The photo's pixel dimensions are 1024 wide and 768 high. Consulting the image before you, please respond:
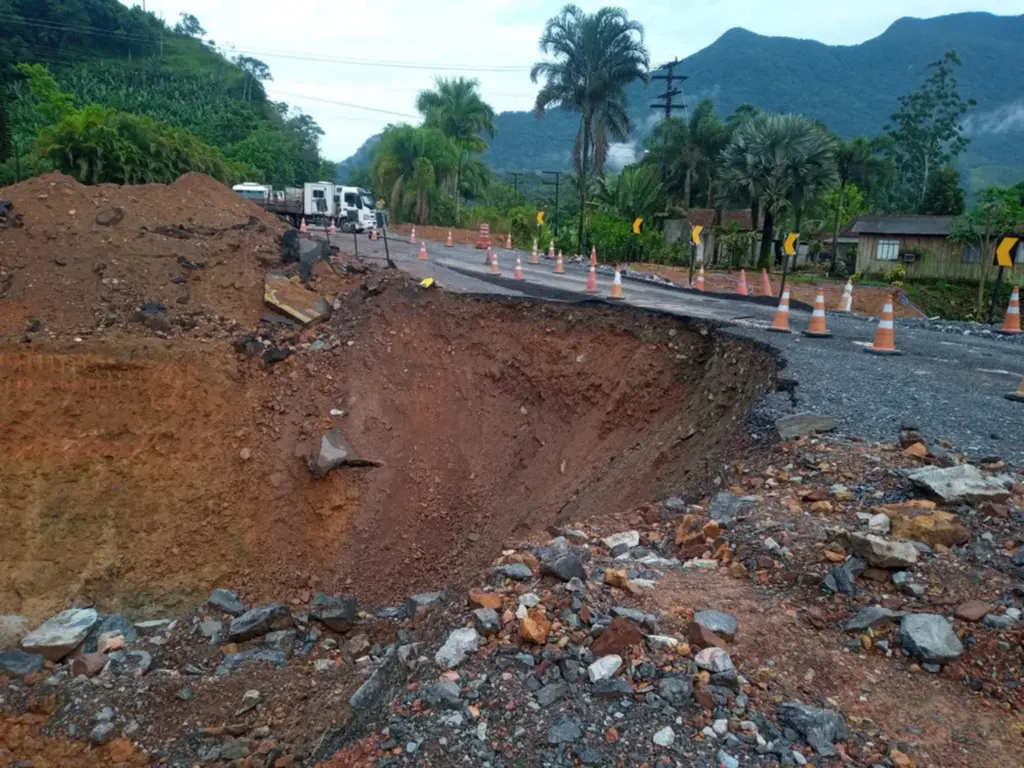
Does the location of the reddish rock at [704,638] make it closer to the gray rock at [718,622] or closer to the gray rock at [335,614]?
the gray rock at [718,622]

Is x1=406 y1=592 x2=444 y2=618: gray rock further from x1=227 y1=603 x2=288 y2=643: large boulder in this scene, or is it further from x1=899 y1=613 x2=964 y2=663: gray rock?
x1=899 y1=613 x2=964 y2=663: gray rock

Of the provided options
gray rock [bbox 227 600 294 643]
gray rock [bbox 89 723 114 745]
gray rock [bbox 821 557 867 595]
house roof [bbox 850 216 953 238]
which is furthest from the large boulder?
house roof [bbox 850 216 953 238]

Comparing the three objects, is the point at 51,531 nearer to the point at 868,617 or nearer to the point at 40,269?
the point at 40,269

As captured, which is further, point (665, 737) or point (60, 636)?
point (60, 636)

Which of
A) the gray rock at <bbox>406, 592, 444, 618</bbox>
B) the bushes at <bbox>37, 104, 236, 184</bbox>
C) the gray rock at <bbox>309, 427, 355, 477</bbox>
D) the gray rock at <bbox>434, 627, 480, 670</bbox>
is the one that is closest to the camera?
the gray rock at <bbox>434, 627, 480, 670</bbox>

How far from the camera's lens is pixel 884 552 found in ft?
12.6

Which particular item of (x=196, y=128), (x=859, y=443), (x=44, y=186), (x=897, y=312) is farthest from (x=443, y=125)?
(x=859, y=443)

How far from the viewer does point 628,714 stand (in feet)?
9.68

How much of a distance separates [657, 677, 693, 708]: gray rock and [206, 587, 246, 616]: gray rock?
16.8ft

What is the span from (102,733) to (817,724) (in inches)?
178

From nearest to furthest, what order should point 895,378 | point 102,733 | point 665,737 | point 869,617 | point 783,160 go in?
point 665,737, point 869,617, point 102,733, point 895,378, point 783,160

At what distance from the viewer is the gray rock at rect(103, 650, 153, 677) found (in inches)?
215

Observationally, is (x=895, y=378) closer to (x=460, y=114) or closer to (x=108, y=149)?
(x=108, y=149)

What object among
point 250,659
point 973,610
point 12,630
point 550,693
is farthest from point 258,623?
point 973,610
